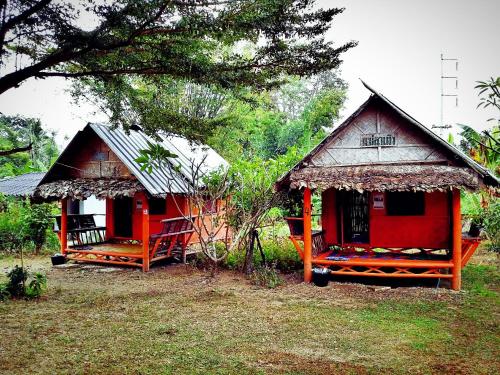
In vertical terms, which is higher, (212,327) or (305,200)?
(305,200)

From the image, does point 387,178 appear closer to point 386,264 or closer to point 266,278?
point 386,264

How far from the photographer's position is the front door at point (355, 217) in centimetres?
1321

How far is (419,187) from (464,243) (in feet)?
8.18

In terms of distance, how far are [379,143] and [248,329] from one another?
6162mm

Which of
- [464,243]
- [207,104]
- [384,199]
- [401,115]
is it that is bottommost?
[464,243]

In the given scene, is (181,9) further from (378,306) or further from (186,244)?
(186,244)

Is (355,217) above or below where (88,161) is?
below

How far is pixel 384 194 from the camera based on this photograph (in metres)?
12.7

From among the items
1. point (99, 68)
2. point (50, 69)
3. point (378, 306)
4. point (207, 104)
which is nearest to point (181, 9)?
point (99, 68)

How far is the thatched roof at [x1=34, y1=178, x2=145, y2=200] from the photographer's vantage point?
Result: 13.0m

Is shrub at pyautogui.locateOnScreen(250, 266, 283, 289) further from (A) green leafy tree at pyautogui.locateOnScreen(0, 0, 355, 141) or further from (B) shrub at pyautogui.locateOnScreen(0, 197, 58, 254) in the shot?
(B) shrub at pyautogui.locateOnScreen(0, 197, 58, 254)

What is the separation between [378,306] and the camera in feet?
30.2

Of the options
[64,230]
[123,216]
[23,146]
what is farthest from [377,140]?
[23,146]

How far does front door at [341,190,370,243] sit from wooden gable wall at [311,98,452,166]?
2172 millimetres
